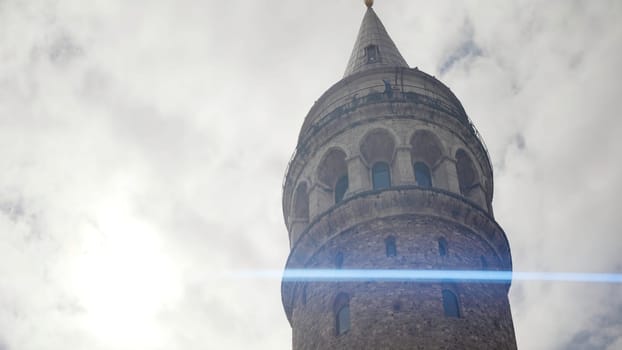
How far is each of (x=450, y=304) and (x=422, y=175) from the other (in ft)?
19.4

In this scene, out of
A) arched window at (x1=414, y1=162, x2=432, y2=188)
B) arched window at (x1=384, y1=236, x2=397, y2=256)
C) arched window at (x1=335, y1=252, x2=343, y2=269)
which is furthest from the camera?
arched window at (x1=414, y1=162, x2=432, y2=188)

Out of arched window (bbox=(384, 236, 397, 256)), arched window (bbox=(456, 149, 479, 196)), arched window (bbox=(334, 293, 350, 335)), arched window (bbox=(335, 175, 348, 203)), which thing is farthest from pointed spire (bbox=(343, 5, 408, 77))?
arched window (bbox=(334, 293, 350, 335))

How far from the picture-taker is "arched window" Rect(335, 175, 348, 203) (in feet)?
86.3

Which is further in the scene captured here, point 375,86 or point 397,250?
point 375,86

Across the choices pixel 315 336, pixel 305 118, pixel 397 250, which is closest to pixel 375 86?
pixel 305 118

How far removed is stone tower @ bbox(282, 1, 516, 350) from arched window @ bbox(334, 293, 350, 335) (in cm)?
4

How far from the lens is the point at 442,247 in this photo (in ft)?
74.1

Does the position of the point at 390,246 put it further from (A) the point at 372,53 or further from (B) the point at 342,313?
(A) the point at 372,53

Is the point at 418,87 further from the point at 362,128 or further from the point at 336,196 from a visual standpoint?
the point at 336,196

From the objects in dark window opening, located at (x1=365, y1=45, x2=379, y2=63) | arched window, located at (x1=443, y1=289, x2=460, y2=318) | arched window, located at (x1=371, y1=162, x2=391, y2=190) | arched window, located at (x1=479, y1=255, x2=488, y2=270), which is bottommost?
arched window, located at (x1=443, y1=289, x2=460, y2=318)

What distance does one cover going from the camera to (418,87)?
28234mm

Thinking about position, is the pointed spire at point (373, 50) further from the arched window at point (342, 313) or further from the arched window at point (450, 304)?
the arched window at point (450, 304)

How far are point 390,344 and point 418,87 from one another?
11539 mm

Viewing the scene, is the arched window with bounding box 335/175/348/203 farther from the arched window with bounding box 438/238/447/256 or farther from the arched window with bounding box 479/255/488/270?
the arched window with bounding box 479/255/488/270
